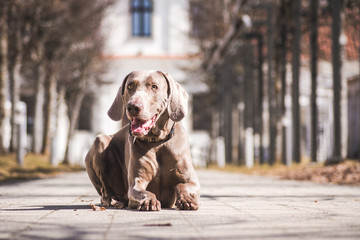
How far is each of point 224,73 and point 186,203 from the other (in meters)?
Answer: 23.4

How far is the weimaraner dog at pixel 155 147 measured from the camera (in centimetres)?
524

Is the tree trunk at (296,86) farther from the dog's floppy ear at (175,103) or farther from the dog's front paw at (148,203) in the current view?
the dog's front paw at (148,203)

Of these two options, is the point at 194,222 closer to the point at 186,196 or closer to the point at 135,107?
the point at 186,196

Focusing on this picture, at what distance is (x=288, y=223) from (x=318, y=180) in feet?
24.6

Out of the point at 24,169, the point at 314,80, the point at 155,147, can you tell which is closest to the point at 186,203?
the point at 155,147

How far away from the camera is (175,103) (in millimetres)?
5426

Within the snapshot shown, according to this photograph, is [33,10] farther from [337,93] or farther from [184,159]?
[184,159]

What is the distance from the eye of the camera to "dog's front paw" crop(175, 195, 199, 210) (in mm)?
5449

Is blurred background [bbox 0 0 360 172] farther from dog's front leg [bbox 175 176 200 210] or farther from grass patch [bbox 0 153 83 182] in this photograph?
dog's front leg [bbox 175 176 200 210]

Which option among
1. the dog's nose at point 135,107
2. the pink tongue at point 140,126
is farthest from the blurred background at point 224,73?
the dog's nose at point 135,107

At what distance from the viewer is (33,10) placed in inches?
749

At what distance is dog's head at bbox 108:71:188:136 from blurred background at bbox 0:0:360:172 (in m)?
8.93

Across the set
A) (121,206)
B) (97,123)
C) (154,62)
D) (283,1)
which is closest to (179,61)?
(154,62)

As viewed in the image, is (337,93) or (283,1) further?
(283,1)
